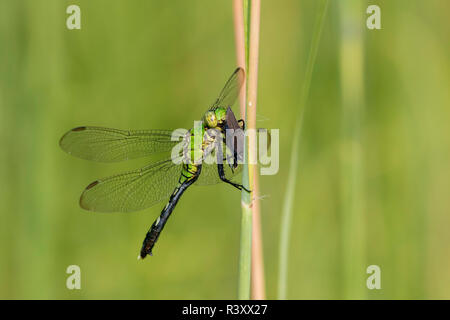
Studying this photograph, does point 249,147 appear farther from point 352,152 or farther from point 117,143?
point 117,143

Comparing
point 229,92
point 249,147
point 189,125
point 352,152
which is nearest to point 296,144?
point 249,147

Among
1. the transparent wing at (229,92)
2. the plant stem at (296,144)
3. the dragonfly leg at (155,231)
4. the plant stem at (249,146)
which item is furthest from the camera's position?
the dragonfly leg at (155,231)

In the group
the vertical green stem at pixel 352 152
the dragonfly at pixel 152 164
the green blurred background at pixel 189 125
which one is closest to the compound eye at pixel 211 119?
the dragonfly at pixel 152 164

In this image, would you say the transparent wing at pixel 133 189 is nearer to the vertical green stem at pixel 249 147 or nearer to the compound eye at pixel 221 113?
the compound eye at pixel 221 113

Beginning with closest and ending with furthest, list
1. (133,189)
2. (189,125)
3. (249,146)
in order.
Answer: (249,146)
(133,189)
(189,125)

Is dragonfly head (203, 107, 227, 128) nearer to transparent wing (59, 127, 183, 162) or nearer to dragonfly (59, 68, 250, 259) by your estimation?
dragonfly (59, 68, 250, 259)

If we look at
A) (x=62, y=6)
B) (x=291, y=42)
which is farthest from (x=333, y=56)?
(x=62, y=6)
